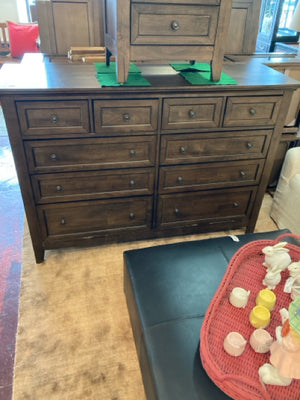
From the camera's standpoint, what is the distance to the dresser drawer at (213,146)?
1752 mm

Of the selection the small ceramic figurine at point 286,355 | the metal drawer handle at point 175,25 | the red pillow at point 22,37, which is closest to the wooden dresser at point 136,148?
the metal drawer handle at point 175,25

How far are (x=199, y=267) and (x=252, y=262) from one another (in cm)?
23

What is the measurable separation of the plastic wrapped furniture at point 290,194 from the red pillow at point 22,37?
3786mm

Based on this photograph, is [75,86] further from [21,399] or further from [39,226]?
[21,399]

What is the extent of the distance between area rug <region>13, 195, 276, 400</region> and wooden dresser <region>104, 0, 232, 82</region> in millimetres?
1099

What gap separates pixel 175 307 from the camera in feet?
4.24

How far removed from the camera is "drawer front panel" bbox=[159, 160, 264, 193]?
1859 millimetres

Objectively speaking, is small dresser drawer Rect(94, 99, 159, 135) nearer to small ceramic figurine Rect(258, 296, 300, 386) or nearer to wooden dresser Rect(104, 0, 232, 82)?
wooden dresser Rect(104, 0, 232, 82)

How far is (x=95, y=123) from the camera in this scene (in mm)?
1581

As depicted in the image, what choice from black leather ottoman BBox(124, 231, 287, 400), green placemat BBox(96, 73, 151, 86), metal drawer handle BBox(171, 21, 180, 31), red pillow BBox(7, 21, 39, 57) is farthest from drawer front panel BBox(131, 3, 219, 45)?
red pillow BBox(7, 21, 39, 57)

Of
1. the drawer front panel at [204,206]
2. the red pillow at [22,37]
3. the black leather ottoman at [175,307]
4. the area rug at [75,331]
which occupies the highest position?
the red pillow at [22,37]

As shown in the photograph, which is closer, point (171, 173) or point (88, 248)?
point (171, 173)

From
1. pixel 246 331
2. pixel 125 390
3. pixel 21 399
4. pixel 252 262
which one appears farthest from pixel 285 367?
pixel 21 399

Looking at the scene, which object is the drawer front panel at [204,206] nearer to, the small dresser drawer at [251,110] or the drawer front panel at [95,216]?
the drawer front panel at [95,216]
